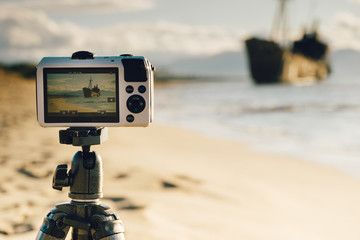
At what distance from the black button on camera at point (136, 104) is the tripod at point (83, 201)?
0.58 feet

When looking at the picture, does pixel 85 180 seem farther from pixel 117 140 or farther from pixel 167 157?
pixel 117 140

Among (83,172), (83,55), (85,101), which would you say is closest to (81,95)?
(85,101)

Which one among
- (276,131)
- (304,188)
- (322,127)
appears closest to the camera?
(304,188)

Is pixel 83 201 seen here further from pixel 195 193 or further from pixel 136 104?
pixel 195 193

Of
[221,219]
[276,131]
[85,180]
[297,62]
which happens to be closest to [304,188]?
[221,219]

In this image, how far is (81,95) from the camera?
1.50m

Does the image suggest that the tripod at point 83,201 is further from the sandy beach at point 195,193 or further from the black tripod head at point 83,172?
the sandy beach at point 195,193

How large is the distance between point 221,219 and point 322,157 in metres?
3.47

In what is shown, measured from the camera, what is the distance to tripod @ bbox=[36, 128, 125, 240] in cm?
153

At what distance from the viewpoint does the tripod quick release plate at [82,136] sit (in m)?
1.50

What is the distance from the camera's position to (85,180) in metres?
1.56

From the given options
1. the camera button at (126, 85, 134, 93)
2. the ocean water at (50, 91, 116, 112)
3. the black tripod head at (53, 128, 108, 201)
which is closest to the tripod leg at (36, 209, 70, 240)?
the black tripod head at (53, 128, 108, 201)

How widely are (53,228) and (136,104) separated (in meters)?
0.61

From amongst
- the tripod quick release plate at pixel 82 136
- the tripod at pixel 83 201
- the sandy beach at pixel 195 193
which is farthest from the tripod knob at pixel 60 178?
the sandy beach at pixel 195 193
